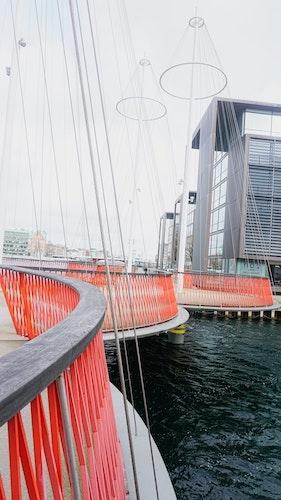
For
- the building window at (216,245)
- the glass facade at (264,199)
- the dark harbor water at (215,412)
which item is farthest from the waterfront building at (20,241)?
the dark harbor water at (215,412)

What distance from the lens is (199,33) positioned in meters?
22.4

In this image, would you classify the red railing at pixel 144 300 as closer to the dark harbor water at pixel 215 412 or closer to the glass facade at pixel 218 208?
the dark harbor water at pixel 215 412

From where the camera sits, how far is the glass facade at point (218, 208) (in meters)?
39.2

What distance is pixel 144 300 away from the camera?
10.0 m

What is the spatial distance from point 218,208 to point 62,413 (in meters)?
41.0

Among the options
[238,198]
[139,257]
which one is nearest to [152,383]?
[238,198]

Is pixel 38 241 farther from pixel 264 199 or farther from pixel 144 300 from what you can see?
pixel 264 199

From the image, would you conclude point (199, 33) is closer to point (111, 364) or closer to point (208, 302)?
point (208, 302)

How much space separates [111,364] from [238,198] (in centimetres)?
2534

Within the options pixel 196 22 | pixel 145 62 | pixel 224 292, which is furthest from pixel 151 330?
pixel 145 62

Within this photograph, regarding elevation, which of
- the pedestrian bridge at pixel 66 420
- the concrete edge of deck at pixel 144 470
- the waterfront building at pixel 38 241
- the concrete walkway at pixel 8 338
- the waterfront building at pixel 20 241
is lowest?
the concrete edge of deck at pixel 144 470

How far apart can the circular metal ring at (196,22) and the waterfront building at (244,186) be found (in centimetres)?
1239

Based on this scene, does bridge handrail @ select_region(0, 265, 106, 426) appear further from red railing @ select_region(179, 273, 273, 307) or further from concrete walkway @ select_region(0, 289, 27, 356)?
red railing @ select_region(179, 273, 273, 307)

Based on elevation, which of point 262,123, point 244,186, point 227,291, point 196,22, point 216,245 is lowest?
point 227,291
